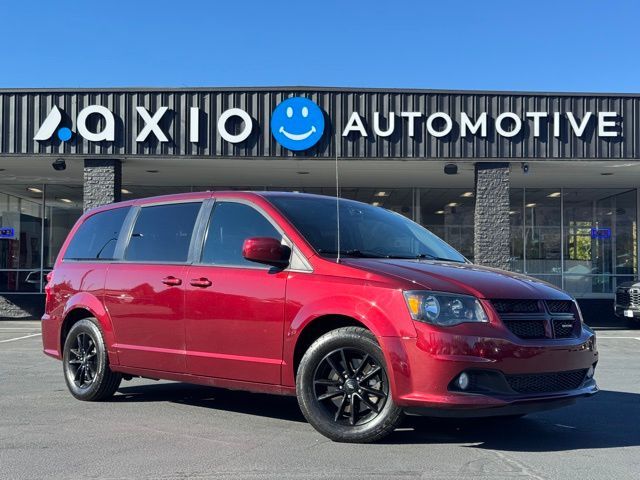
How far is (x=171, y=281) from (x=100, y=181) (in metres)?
11.1

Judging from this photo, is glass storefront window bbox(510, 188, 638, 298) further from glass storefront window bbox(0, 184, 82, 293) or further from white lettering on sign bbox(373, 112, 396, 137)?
glass storefront window bbox(0, 184, 82, 293)

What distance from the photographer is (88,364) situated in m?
7.20

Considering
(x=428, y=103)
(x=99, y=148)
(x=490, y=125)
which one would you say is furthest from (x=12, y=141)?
(x=490, y=125)

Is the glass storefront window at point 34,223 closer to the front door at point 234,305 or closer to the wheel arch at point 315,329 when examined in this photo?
the front door at point 234,305

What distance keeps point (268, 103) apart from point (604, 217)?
11333mm

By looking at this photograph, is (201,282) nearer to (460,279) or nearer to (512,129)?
(460,279)

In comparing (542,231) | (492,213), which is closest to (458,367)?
(492,213)

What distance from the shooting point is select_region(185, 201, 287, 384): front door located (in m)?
Answer: 5.67

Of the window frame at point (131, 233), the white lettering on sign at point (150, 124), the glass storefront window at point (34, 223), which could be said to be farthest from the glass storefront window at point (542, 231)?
the window frame at point (131, 233)

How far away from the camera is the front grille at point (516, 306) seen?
5.07 metres

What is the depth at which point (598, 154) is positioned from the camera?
54.9ft

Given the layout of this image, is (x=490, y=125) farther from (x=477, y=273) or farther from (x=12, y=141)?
(x=477, y=273)

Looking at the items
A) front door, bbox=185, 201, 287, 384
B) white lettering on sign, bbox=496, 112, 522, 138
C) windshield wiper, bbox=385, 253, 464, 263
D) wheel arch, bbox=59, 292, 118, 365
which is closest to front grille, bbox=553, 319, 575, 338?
windshield wiper, bbox=385, 253, 464, 263

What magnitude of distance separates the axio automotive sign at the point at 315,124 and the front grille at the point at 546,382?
38.1 feet
